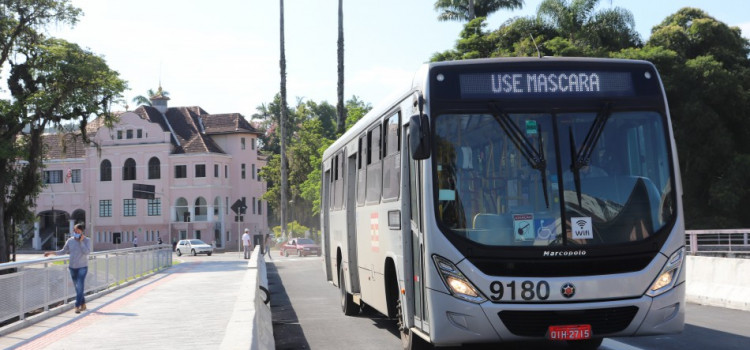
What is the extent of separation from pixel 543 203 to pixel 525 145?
606 mm

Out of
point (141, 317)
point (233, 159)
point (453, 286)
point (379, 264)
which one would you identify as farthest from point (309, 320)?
point (233, 159)

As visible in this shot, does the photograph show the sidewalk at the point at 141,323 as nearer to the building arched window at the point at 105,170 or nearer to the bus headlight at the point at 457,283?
the bus headlight at the point at 457,283

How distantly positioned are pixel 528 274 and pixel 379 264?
332cm

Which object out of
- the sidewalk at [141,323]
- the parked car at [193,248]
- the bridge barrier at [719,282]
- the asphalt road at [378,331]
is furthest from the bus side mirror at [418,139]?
the parked car at [193,248]

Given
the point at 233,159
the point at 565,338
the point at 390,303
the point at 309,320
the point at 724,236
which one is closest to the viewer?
the point at 565,338

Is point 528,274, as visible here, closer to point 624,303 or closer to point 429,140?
point 624,303

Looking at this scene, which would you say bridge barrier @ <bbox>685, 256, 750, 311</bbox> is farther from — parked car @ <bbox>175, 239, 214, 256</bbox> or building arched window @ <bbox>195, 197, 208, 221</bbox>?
building arched window @ <bbox>195, 197, 208, 221</bbox>

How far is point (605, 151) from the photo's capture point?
8.94m

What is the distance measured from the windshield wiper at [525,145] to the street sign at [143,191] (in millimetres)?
69144

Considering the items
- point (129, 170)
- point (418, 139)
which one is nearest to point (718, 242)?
point (418, 139)

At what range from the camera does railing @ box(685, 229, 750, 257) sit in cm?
3334

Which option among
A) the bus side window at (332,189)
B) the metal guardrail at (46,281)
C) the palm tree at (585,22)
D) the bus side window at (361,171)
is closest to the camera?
the bus side window at (361,171)

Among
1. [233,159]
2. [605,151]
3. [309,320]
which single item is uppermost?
[233,159]

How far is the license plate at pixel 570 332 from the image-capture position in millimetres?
8555
